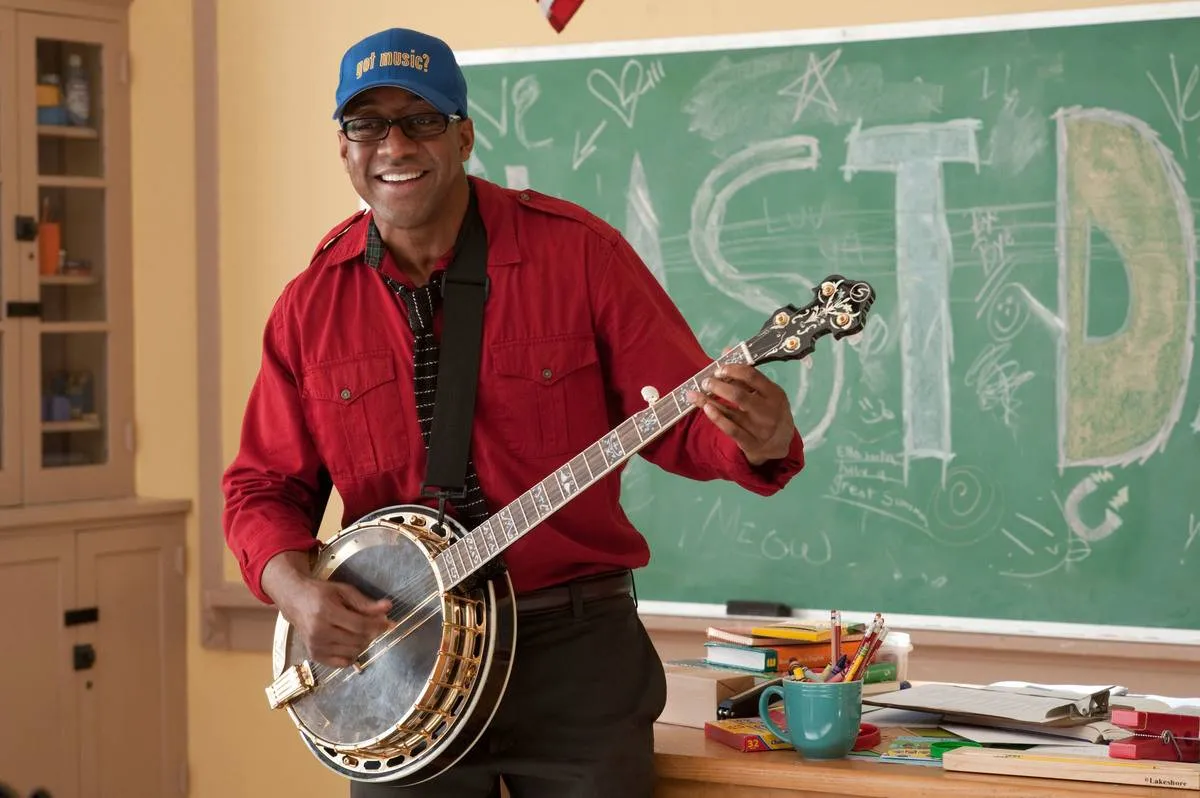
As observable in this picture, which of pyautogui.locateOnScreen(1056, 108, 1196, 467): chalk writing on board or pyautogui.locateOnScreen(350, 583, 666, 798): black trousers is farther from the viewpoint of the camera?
pyautogui.locateOnScreen(1056, 108, 1196, 467): chalk writing on board

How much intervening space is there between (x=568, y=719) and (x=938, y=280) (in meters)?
1.91

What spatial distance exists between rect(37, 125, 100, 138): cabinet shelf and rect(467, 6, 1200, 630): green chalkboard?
1.37 metres

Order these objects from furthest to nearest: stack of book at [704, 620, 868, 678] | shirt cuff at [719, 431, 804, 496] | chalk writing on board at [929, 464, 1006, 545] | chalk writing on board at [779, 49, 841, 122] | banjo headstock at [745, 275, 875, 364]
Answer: chalk writing on board at [779, 49, 841, 122], chalk writing on board at [929, 464, 1006, 545], stack of book at [704, 620, 868, 678], shirt cuff at [719, 431, 804, 496], banjo headstock at [745, 275, 875, 364]

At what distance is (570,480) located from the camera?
1837 mm

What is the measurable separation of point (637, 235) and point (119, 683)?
6.38ft

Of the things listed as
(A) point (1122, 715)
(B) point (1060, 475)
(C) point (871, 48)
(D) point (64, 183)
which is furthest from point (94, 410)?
(A) point (1122, 715)

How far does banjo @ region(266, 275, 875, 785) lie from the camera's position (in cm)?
183

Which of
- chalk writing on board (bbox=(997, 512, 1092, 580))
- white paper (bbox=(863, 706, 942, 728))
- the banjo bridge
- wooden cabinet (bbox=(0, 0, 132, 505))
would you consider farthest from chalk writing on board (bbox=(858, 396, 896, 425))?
wooden cabinet (bbox=(0, 0, 132, 505))

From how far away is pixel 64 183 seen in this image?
13.9 feet

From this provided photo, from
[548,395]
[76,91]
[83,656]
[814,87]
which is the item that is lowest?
[83,656]

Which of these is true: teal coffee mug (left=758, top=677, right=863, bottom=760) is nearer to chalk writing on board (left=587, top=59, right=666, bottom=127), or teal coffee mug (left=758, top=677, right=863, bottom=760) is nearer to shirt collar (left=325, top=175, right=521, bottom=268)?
shirt collar (left=325, top=175, right=521, bottom=268)

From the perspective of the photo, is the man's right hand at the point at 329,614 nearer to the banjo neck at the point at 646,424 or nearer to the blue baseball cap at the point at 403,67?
the banjo neck at the point at 646,424

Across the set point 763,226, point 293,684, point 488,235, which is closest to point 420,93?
point 488,235

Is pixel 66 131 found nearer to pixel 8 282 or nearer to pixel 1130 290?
pixel 8 282
